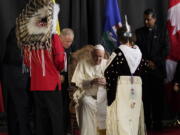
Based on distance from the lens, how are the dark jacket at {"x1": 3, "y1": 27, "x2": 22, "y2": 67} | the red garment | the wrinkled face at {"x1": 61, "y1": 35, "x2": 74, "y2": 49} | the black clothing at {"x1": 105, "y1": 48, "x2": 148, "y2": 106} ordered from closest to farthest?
the black clothing at {"x1": 105, "y1": 48, "x2": 148, "y2": 106}, the red garment, the dark jacket at {"x1": 3, "y1": 27, "x2": 22, "y2": 67}, the wrinkled face at {"x1": 61, "y1": 35, "x2": 74, "y2": 49}

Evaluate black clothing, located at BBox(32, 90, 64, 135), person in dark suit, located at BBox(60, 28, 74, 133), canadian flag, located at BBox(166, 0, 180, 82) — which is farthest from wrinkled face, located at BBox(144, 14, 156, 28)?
black clothing, located at BBox(32, 90, 64, 135)

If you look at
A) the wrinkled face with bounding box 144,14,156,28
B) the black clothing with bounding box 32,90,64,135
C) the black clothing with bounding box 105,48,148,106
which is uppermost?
the wrinkled face with bounding box 144,14,156,28

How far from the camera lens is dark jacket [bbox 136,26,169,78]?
529 cm

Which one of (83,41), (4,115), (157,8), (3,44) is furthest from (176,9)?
(4,115)

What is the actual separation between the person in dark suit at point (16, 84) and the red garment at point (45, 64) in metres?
0.18

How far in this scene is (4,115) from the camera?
223 inches

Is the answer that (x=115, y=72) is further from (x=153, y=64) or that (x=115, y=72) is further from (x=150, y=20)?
(x=150, y=20)

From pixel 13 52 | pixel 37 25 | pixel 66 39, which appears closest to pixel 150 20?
pixel 66 39

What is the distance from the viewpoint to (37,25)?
4.09 m

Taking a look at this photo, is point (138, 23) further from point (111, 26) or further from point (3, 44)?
point (3, 44)

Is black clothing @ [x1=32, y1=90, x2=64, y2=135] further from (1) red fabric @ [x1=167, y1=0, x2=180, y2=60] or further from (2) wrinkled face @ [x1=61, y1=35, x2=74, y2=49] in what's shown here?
(1) red fabric @ [x1=167, y1=0, x2=180, y2=60]

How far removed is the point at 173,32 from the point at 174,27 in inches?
2.7

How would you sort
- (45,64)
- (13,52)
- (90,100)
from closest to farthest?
(45,64), (13,52), (90,100)

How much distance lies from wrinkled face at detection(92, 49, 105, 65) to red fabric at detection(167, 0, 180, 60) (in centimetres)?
151
